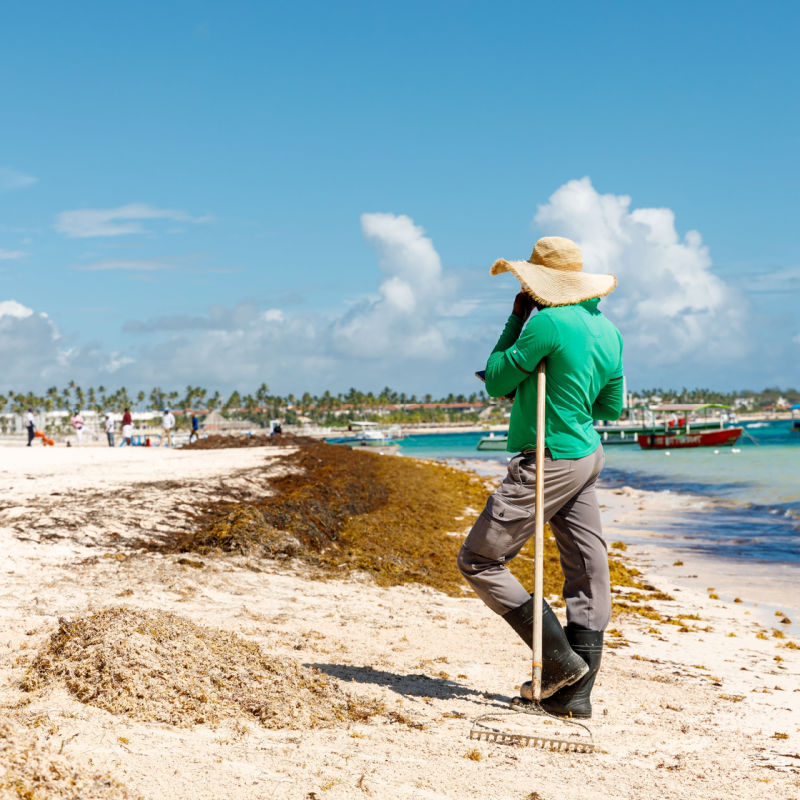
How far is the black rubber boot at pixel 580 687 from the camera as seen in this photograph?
4.54 metres

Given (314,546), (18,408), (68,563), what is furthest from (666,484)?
(18,408)

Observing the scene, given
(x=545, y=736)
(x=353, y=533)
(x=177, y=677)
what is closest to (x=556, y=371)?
(x=545, y=736)

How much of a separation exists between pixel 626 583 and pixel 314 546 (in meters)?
3.64

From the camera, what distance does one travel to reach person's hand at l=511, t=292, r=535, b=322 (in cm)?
456

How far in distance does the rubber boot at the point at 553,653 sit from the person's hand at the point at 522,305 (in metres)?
1.50

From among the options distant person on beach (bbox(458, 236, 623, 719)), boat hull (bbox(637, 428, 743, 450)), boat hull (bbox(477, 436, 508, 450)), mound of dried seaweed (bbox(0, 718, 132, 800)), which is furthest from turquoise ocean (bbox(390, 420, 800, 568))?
boat hull (bbox(477, 436, 508, 450))

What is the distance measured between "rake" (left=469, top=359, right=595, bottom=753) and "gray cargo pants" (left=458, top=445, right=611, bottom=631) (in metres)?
0.10

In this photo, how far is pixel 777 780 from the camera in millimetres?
3842

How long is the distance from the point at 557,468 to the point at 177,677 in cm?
215

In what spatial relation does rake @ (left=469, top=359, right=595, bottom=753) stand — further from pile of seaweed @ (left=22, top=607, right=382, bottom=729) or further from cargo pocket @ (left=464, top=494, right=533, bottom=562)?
pile of seaweed @ (left=22, top=607, right=382, bottom=729)

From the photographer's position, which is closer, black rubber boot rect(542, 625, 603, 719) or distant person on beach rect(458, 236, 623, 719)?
distant person on beach rect(458, 236, 623, 719)

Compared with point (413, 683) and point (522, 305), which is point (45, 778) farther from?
point (522, 305)

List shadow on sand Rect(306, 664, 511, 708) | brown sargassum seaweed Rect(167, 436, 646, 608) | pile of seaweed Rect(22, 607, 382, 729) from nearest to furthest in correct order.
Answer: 1. pile of seaweed Rect(22, 607, 382, 729)
2. shadow on sand Rect(306, 664, 511, 708)
3. brown sargassum seaweed Rect(167, 436, 646, 608)

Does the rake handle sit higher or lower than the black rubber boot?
higher
